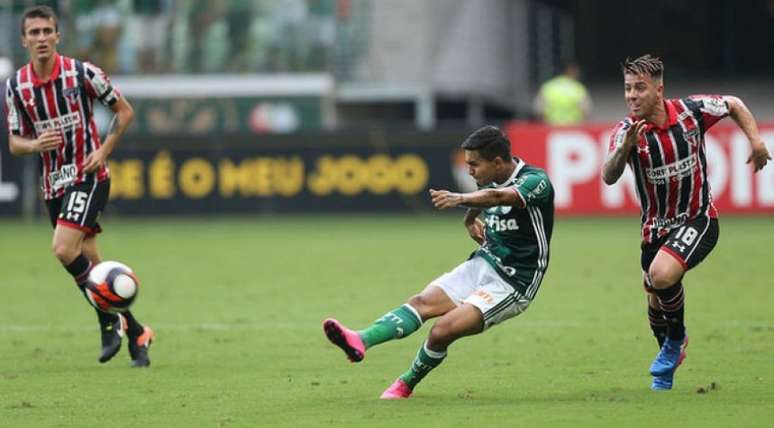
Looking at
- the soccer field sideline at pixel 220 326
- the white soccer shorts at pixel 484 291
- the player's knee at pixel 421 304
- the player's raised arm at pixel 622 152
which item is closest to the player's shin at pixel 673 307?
the player's raised arm at pixel 622 152

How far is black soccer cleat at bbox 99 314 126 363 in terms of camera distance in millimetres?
10391

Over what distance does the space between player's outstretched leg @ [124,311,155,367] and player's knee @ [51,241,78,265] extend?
20.4 inches

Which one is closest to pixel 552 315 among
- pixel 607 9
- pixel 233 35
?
pixel 233 35

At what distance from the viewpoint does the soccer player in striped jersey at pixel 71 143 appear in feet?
34.2

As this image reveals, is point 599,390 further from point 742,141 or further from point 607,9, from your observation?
point 607,9

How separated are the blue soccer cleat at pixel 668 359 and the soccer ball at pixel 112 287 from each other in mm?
3190

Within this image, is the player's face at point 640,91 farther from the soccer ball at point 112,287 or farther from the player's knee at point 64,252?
the player's knee at point 64,252

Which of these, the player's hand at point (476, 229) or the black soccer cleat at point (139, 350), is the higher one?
the player's hand at point (476, 229)

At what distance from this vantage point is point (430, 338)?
8484 millimetres

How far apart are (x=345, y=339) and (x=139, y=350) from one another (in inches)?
107

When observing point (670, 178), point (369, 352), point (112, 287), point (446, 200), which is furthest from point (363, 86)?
point (446, 200)

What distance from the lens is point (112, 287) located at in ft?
31.7

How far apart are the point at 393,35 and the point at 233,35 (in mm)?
3275

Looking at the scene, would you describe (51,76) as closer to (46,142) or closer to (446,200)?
(46,142)
